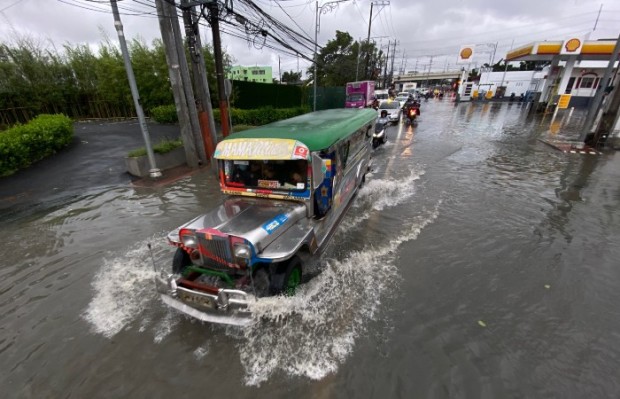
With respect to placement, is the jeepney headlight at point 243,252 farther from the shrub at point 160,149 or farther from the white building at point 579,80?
the white building at point 579,80

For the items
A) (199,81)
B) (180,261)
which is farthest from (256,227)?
(199,81)

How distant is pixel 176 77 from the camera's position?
9.34 meters

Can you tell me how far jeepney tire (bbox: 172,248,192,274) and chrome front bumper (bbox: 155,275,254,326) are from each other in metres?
0.58

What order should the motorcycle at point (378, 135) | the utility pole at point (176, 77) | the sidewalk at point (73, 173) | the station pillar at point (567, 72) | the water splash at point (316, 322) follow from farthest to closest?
the station pillar at point (567, 72) → the motorcycle at point (378, 135) → the utility pole at point (176, 77) → the sidewalk at point (73, 173) → the water splash at point (316, 322)

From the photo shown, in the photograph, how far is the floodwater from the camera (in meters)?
3.07

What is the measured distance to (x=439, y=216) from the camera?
691 cm

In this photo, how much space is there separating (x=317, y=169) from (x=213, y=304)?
2254 millimetres

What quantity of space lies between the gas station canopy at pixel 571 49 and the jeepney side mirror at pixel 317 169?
29.5m

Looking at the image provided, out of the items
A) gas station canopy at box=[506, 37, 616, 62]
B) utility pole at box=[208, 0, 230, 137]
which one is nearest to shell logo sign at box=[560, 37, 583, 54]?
gas station canopy at box=[506, 37, 616, 62]

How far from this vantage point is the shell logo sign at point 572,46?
71.7 feet

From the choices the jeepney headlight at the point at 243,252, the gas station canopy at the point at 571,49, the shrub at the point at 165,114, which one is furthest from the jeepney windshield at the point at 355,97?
the jeepney headlight at the point at 243,252

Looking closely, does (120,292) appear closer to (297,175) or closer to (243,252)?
(243,252)

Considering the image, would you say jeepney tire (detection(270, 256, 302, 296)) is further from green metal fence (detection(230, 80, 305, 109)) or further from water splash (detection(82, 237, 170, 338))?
green metal fence (detection(230, 80, 305, 109))

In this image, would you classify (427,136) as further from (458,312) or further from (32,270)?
(32,270)
